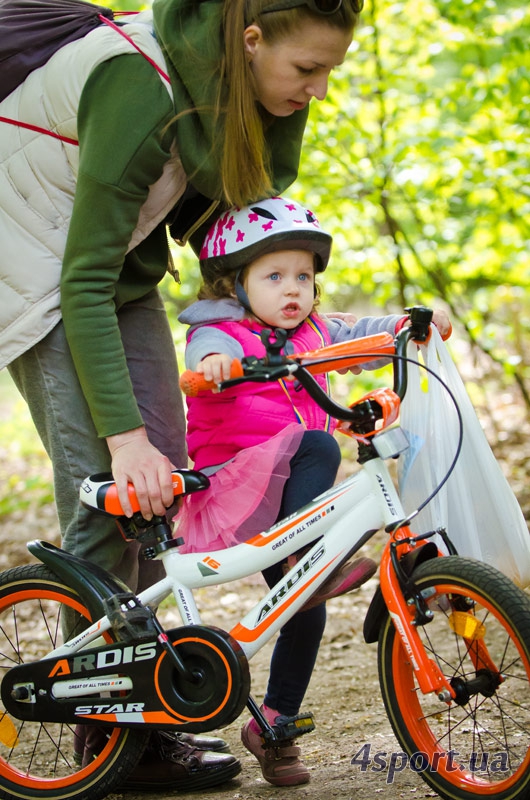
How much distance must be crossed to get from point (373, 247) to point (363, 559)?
13.3 ft

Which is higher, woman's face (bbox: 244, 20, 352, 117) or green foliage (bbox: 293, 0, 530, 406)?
green foliage (bbox: 293, 0, 530, 406)

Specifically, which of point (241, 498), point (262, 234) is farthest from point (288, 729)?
point (262, 234)

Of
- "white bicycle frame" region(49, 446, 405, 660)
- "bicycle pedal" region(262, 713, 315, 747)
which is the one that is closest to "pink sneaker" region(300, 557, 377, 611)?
"white bicycle frame" region(49, 446, 405, 660)

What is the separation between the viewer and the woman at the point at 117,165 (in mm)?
2225

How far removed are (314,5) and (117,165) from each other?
2.00 feet

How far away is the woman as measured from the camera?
2225 mm

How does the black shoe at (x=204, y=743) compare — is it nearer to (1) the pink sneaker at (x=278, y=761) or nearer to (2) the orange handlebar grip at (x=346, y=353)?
(1) the pink sneaker at (x=278, y=761)

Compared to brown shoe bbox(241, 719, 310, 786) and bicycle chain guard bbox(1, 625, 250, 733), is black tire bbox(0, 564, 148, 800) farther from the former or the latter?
brown shoe bbox(241, 719, 310, 786)

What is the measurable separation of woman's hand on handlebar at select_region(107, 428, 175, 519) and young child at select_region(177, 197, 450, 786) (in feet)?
0.62

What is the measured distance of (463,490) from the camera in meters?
2.31

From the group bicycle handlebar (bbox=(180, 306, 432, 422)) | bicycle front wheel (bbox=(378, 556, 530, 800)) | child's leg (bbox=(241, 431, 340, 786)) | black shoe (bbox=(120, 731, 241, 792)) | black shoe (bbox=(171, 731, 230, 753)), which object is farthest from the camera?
black shoe (bbox=(171, 731, 230, 753))

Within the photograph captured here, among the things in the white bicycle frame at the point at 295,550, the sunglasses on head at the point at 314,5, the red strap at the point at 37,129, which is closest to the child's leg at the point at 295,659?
the white bicycle frame at the point at 295,550

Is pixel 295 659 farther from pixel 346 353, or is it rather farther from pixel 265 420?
pixel 346 353

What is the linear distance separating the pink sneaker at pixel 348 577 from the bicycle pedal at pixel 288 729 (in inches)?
14.5
